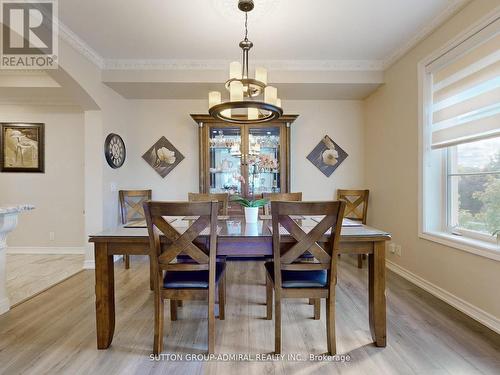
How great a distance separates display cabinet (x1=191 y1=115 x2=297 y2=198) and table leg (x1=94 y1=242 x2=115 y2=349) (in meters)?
1.96

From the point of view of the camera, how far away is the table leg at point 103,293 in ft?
5.16

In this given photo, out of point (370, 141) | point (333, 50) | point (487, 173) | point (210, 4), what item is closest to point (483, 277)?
point (487, 173)

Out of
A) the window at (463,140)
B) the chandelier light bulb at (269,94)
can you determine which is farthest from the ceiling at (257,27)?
the chandelier light bulb at (269,94)

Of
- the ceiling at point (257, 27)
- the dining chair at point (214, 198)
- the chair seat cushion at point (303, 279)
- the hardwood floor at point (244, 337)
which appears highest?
the ceiling at point (257, 27)

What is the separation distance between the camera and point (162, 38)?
2650 millimetres

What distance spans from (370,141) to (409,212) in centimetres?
128

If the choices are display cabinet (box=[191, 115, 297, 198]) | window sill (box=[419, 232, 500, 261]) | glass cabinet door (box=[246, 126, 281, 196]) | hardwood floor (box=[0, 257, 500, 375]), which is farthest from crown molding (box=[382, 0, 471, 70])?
hardwood floor (box=[0, 257, 500, 375])

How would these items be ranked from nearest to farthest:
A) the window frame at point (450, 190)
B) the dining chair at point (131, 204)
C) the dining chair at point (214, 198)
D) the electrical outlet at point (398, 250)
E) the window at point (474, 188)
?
the window at point (474, 188)
the window frame at point (450, 190)
the dining chair at point (214, 198)
the electrical outlet at point (398, 250)
the dining chair at point (131, 204)

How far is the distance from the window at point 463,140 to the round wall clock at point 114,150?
3575 millimetres

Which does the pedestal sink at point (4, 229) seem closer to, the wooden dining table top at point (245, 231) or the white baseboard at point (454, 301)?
the wooden dining table top at point (245, 231)

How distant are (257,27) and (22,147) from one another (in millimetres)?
3780

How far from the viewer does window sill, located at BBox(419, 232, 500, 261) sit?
1824mm

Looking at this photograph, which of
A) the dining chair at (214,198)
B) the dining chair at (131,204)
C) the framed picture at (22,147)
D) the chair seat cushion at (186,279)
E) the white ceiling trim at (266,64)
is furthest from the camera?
the framed picture at (22,147)

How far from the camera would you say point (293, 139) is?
384 cm
